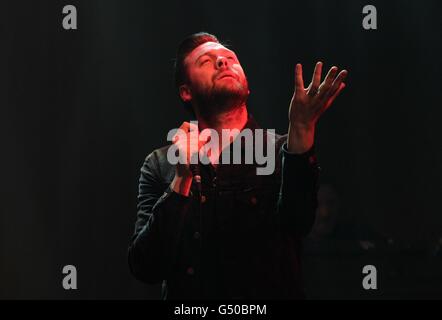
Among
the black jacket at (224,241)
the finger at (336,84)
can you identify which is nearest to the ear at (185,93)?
the black jacket at (224,241)

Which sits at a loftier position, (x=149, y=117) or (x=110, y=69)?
(x=110, y=69)

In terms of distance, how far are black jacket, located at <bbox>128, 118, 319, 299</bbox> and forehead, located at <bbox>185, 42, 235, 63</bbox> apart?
1.08 ft

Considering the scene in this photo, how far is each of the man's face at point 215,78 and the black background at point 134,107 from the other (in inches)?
59.9

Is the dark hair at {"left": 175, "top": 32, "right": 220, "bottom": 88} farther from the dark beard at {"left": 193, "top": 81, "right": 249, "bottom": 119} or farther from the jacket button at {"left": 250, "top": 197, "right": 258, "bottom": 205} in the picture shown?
the jacket button at {"left": 250, "top": 197, "right": 258, "bottom": 205}

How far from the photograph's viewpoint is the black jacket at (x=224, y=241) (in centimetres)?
150

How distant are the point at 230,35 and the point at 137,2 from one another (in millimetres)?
519

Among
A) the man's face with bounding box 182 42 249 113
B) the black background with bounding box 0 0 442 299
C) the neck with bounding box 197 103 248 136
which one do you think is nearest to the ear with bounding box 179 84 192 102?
the man's face with bounding box 182 42 249 113

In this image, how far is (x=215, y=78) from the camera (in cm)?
160

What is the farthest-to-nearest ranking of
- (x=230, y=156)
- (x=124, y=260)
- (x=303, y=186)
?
(x=124, y=260)
(x=230, y=156)
(x=303, y=186)

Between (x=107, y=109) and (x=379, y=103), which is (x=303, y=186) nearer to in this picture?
(x=107, y=109)

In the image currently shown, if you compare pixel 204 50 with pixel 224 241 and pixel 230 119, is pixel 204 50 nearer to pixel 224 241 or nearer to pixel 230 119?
pixel 230 119

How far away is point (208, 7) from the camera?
317 centimetres

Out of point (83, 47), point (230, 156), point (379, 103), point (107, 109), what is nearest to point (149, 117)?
point (107, 109)

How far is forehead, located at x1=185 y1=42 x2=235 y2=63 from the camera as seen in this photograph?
166 centimetres
